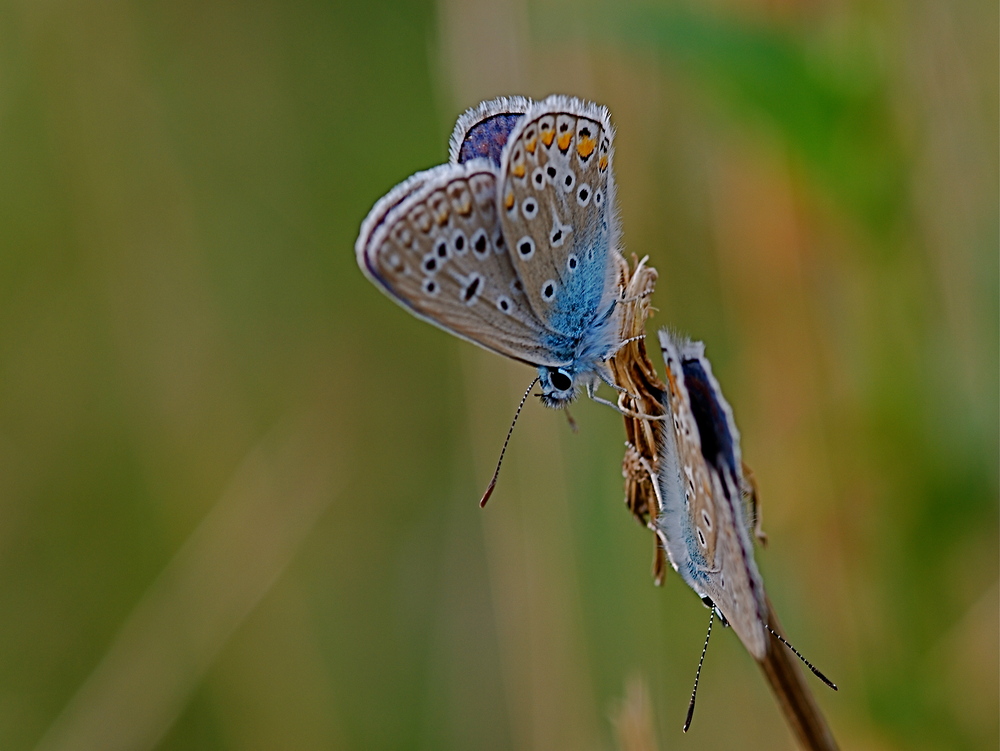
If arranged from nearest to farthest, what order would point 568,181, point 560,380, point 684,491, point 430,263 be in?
1. point 684,491
2. point 430,263
3. point 568,181
4. point 560,380

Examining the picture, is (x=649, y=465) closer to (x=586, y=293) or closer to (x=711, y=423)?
(x=711, y=423)

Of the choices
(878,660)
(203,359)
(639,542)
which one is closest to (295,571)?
(203,359)

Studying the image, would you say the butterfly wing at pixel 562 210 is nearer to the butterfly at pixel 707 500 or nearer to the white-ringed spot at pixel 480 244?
the white-ringed spot at pixel 480 244

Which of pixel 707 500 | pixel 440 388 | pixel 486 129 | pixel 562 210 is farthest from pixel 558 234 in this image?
pixel 440 388

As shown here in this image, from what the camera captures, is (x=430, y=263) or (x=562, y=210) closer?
(x=430, y=263)

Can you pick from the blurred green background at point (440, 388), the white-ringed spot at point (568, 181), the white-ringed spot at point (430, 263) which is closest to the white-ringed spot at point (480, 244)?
the white-ringed spot at point (430, 263)

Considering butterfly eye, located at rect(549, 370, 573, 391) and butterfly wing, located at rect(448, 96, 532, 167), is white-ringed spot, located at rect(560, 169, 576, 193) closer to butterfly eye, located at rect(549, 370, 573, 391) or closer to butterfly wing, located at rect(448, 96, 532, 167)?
butterfly wing, located at rect(448, 96, 532, 167)

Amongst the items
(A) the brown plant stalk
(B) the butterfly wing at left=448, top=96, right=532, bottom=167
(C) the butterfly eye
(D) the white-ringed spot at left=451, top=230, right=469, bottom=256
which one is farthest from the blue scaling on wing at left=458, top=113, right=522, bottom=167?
(C) the butterfly eye

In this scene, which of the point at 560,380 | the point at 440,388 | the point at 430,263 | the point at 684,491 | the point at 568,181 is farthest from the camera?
the point at 440,388
